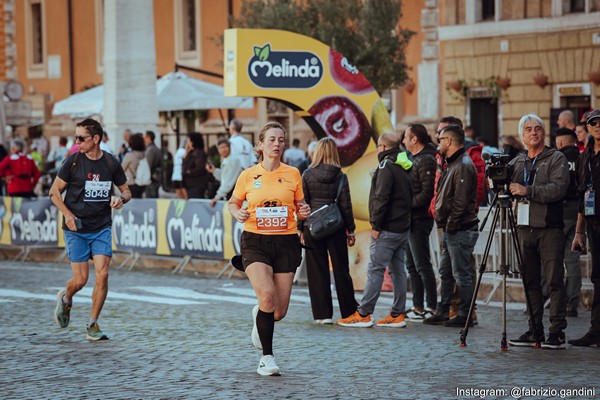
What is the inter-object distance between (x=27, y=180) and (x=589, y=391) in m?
17.6

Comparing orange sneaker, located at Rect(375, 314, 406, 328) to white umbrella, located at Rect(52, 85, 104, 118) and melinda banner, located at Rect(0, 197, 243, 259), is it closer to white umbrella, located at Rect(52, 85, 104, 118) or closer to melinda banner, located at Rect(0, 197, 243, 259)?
melinda banner, located at Rect(0, 197, 243, 259)

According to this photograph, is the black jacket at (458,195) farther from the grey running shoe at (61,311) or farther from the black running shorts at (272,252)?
the grey running shoe at (61,311)

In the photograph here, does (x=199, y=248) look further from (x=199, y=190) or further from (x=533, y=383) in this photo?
(x=533, y=383)

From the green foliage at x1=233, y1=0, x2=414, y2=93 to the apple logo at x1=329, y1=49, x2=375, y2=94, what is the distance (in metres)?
15.7

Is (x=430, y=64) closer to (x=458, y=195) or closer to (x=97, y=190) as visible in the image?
(x=458, y=195)

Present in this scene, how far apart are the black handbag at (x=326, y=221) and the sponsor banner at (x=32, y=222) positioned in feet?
32.9

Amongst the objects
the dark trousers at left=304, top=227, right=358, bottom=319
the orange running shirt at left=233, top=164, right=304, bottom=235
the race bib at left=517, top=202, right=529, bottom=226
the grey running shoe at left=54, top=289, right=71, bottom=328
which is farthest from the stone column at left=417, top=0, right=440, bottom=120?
the orange running shirt at left=233, top=164, right=304, bottom=235

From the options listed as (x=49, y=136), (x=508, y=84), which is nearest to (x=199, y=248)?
(x=508, y=84)

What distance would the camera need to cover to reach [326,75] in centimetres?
1942

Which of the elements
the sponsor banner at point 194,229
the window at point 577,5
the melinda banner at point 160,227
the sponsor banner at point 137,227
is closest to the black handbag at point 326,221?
the melinda banner at point 160,227

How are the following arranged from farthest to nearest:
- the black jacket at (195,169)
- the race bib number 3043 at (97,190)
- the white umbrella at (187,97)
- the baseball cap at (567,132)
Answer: the white umbrella at (187,97) → the black jacket at (195,169) → the baseball cap at (567,132) → the race bib number 3043 at (97,190)

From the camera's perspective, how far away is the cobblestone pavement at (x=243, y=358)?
34.3 feet

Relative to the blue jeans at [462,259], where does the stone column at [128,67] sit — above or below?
above

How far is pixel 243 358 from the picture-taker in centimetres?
1205
